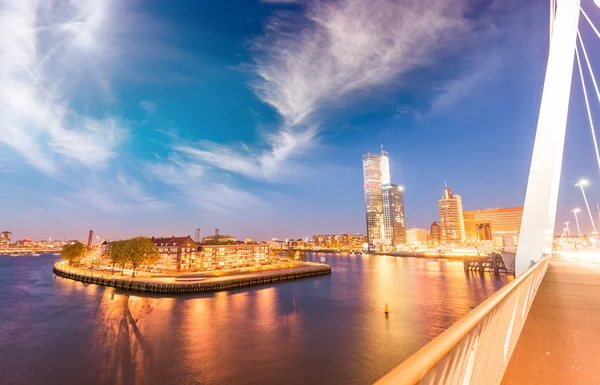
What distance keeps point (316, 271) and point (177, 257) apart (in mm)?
32927

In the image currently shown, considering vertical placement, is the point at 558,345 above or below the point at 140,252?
above

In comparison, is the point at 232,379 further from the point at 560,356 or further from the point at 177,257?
the point at 177,257

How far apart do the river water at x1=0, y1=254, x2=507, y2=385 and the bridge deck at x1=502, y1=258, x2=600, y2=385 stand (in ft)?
43.4

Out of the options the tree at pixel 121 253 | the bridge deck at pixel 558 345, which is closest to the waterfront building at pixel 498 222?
the tree at pixel 121 253

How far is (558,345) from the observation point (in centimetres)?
388

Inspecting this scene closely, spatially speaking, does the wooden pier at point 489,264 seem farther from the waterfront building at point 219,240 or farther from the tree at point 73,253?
the tree at point 73,253

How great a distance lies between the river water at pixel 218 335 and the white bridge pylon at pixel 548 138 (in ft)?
39.2

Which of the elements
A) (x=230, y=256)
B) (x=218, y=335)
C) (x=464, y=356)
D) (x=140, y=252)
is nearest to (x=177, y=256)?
(x=140, y=252)

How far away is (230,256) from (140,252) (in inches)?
1132

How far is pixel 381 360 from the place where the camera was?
18.8m

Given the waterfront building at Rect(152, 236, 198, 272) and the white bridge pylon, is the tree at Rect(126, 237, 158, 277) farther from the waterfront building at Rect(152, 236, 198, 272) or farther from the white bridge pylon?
the white bridge pylon

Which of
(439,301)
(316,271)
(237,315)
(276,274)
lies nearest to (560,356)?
(237,315)

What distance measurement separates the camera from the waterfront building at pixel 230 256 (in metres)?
74.9

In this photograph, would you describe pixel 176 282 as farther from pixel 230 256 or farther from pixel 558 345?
pixel 558 345
